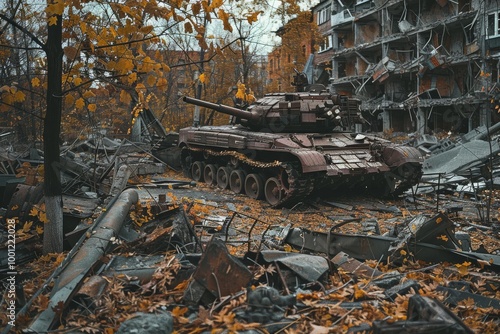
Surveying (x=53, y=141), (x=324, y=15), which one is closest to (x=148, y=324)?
(x=53, y=141)

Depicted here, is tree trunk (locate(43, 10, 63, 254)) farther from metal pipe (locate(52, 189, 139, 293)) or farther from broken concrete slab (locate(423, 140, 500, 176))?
broken concrete slab (locate(423, 140, 500, 176))

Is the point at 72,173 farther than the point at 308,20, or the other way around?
the point at 308,20

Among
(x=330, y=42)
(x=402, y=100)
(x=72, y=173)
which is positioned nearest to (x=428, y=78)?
(x=402, y=100)

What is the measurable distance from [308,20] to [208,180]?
54.4ft

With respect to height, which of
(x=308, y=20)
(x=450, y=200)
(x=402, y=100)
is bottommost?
(x=450, y=200)

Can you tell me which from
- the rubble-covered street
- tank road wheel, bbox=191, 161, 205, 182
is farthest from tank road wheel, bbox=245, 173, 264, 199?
the rubble-covered street

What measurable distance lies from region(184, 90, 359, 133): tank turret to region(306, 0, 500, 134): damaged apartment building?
9116mm

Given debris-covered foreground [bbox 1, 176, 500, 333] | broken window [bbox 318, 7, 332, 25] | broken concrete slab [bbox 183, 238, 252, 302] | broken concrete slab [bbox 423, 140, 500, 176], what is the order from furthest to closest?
1. broken window [bbox 318, 7, 332, 25]
2. broken concrete slab [bbox 423, 140, 500, 176]
3. broken concrete slab [bbox 183, 238, 252, 302]
4. debris-covered foreground [bbox 1, 176, 500, 333]

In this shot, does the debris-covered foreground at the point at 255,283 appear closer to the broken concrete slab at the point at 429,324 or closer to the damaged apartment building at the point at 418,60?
the broken concrete slab at the point at 429,324

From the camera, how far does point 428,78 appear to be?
3016cm

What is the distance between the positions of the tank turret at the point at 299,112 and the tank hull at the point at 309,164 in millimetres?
375

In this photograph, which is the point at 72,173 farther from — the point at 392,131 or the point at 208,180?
the point at 392,131

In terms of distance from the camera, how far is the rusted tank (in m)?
11.3

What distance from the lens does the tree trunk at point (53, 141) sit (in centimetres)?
578
